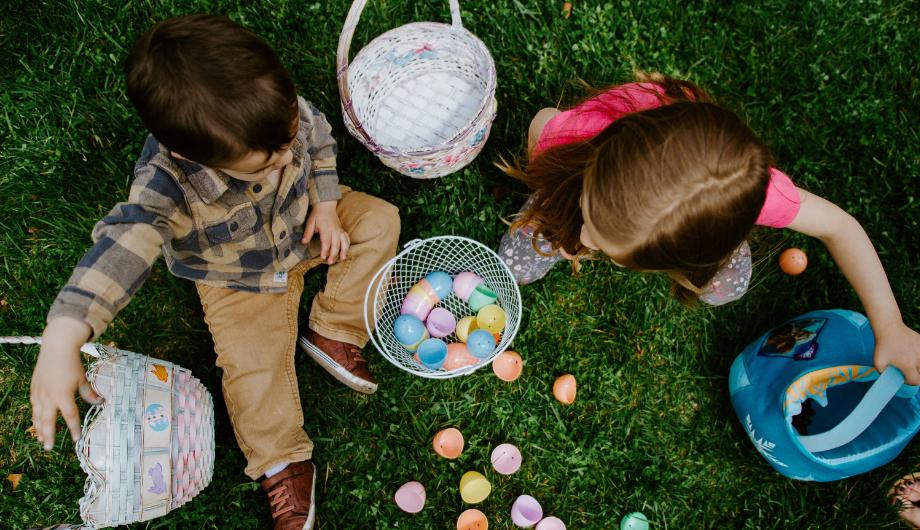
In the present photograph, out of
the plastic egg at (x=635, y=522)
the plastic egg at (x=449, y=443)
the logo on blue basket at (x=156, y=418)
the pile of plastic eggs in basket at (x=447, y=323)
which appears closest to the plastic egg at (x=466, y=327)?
the pile of plastic eggs in basket at (x=447, y=323)

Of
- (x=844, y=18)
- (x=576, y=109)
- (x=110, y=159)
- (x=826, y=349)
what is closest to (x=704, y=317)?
(x=826, y=349)

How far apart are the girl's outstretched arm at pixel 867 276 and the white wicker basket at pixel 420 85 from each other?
1075 millimetres

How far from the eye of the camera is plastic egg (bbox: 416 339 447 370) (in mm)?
2131

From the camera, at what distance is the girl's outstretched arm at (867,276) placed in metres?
1.89

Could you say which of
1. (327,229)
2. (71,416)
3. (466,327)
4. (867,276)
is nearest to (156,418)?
(71,416)

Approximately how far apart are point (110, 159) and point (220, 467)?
1.16 metres

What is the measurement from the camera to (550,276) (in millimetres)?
2449

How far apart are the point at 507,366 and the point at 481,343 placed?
231 millimetres

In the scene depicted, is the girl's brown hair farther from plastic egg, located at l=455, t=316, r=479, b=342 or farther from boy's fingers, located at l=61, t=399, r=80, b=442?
boy's fingers, located at l=61, t=399, r=80, b=442

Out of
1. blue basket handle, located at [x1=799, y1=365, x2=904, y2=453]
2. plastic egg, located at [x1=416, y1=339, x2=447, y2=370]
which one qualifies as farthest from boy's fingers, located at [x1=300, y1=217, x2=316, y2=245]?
blue basket handle, located at [x1=799, y1=365, x2=904, y2=453]

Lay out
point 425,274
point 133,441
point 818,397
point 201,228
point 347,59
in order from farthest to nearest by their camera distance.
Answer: point 425,274 < point 818,397 < point 347,59 < point 201,228 < point 133,441

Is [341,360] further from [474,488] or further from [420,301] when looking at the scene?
[474,488]

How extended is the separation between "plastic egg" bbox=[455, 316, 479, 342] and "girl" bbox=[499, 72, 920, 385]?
421mm

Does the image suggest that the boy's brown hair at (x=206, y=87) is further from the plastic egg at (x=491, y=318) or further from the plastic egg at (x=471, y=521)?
the plastic egg at (x=471, y=521)
